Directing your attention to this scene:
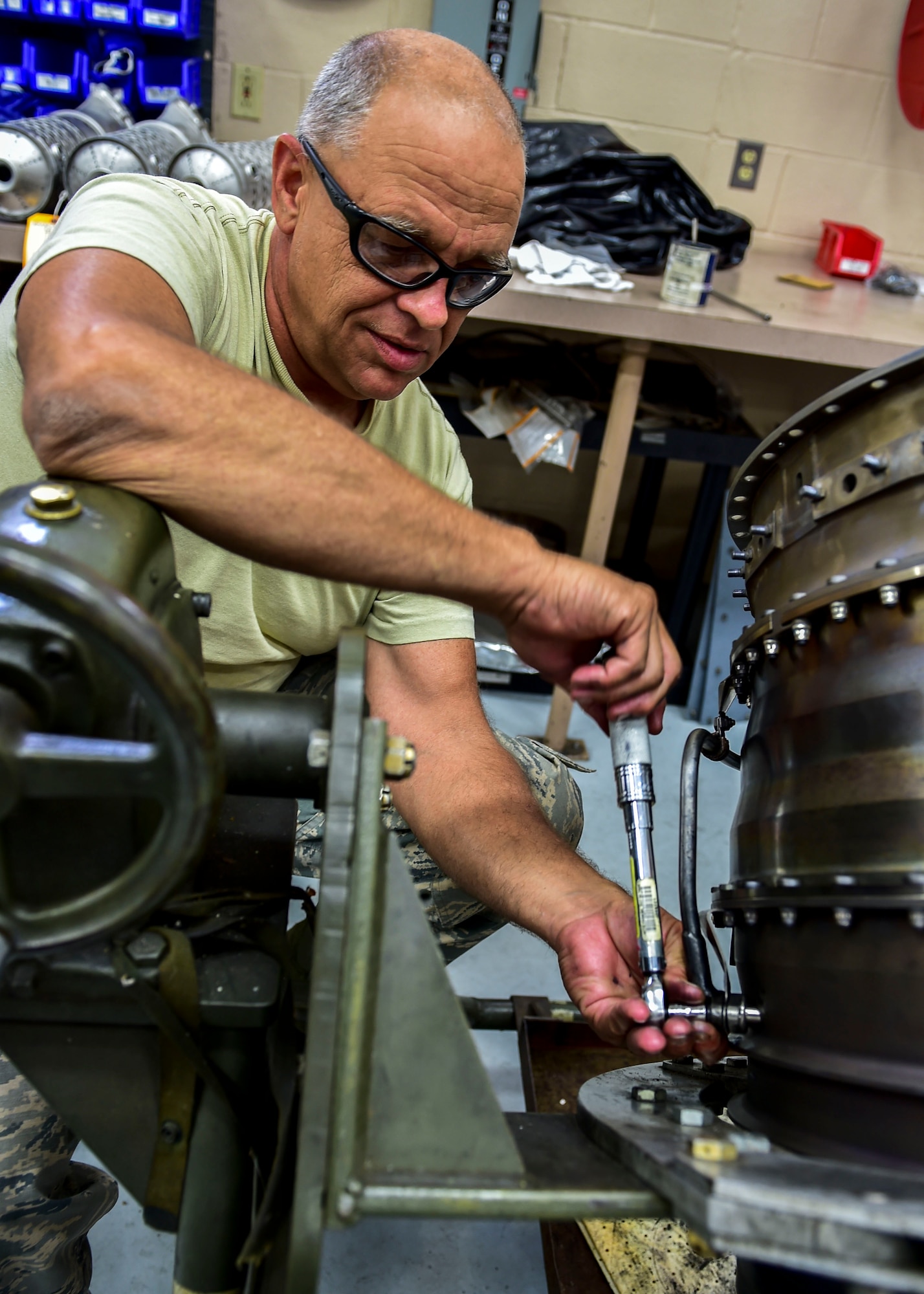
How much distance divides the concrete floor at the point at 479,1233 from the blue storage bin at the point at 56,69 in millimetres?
2317

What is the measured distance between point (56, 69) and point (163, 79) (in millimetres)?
273

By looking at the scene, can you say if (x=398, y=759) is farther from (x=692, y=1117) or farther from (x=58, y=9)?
(x=58, y=9)

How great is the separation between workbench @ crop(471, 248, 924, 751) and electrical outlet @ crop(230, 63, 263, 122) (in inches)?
50.2

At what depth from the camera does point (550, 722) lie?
2521mm

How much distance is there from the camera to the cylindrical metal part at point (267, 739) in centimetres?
68

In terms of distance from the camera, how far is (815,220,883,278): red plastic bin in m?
2.89

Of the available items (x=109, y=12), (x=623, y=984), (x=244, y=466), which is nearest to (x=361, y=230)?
(x=244, y=466)

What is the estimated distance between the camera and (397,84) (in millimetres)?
1043

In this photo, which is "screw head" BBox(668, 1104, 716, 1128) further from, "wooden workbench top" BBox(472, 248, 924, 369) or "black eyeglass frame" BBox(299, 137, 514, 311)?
"wooden workbench top" BBox(472, 248, 924, 369)

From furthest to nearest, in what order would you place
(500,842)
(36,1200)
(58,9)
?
(58,9) → (500,842) → (36,1200)

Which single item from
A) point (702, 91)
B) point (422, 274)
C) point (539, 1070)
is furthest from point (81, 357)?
point (702, 91)

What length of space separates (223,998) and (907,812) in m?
0.49

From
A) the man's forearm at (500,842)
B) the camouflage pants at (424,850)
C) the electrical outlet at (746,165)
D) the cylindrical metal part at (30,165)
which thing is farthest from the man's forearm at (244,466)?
the electrical outlet at (746,165)

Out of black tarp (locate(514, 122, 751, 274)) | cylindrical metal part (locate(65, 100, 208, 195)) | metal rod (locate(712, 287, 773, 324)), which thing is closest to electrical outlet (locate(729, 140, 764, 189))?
black tarp (locate(514, 122, 751, 274))
